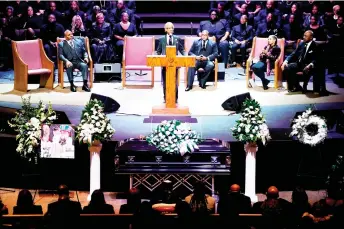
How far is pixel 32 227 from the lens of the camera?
22.9 ft

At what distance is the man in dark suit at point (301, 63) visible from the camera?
12922 millimetres

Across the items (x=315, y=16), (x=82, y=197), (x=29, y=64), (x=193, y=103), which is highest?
(x=315, y=16)

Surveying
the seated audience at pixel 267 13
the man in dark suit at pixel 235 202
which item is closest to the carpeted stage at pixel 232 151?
the man in dark suit at pixel 235 202

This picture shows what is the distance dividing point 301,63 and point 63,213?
283 inches

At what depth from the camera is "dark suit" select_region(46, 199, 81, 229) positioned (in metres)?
6.70

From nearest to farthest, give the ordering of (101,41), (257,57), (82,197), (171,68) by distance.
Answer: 1. (82,197)
2. (171,68)
3. (257,57)
4. (101,41)

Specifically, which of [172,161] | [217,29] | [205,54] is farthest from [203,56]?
[172,161]

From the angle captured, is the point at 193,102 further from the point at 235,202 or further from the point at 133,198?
the point at 133,198

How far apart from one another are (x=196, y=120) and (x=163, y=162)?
5.04 feet

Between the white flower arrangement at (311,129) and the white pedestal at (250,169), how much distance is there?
0.72 m

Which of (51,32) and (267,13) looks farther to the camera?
(267,13)

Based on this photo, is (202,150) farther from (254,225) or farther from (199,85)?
(199,85)

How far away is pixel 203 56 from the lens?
13.4m

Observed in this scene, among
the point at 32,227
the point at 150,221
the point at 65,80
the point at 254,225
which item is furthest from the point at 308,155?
the point at 65,80
